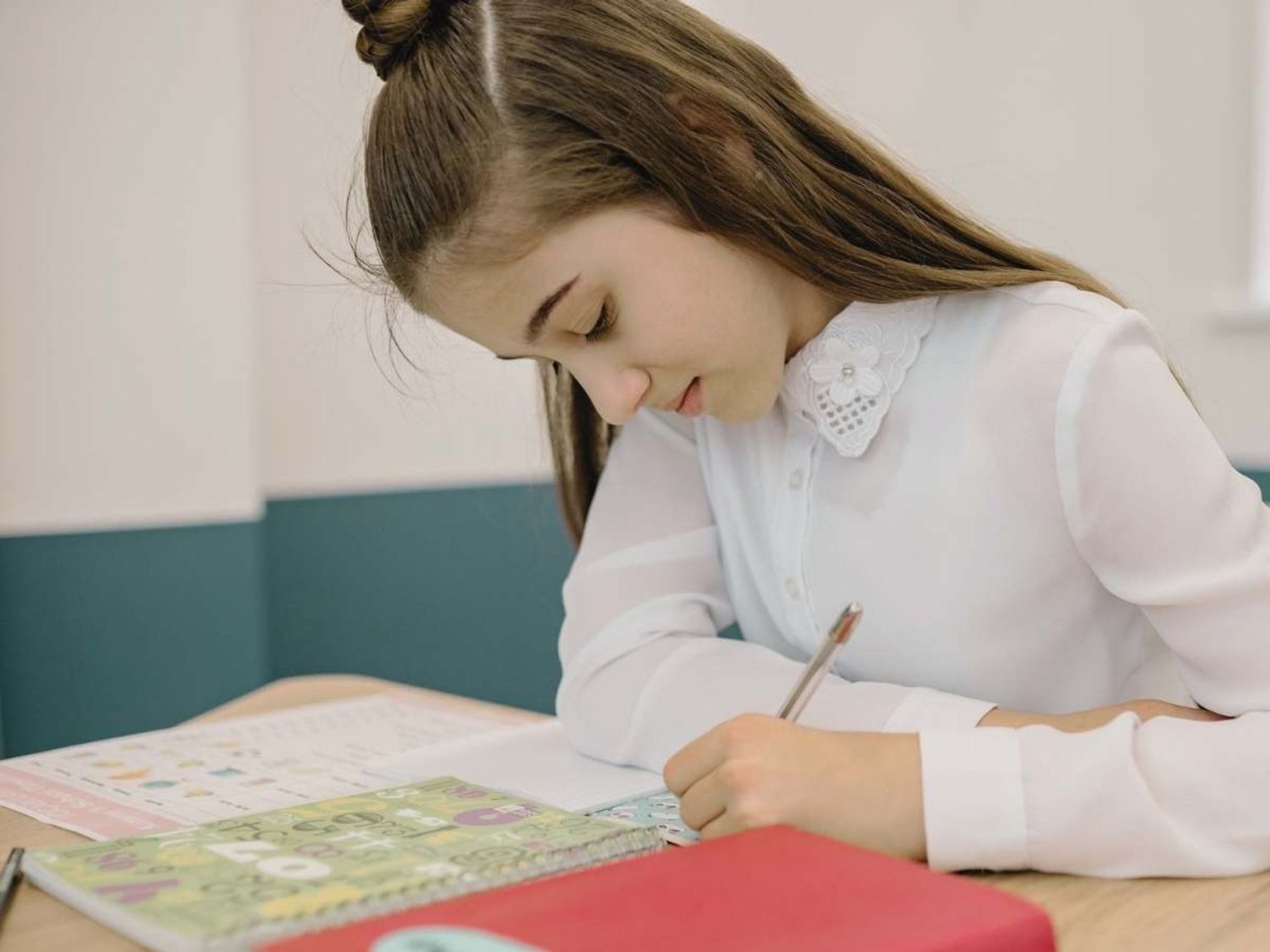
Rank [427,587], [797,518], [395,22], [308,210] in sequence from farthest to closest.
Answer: [427,587]
[308,210]
[797,518]
[395,22]

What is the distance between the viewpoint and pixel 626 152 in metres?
0.78

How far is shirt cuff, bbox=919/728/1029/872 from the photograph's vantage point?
0.61 meters

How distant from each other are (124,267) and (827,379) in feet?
3.86

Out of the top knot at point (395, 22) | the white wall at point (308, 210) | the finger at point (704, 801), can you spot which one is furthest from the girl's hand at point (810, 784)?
the white wall at point (308, 210)

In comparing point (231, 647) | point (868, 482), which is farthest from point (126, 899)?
point (231, 647)

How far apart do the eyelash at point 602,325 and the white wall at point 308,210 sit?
0.87 metres

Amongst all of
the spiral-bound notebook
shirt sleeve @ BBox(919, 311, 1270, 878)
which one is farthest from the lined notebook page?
shirt sleeve @ BBox(919, 311, 1270, 878)

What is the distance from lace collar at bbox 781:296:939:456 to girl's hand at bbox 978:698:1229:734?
0.69ft

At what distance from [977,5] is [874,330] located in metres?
1.75

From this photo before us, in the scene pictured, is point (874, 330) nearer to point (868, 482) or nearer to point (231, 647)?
point (868, 482)

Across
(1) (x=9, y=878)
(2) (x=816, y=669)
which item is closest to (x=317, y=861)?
(1) (x=9, y=878)

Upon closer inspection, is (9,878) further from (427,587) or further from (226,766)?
(427,587)

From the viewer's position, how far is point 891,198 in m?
0.84

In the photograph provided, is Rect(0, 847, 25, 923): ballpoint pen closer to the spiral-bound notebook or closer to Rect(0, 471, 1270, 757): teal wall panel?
the spiral-bound notebook
